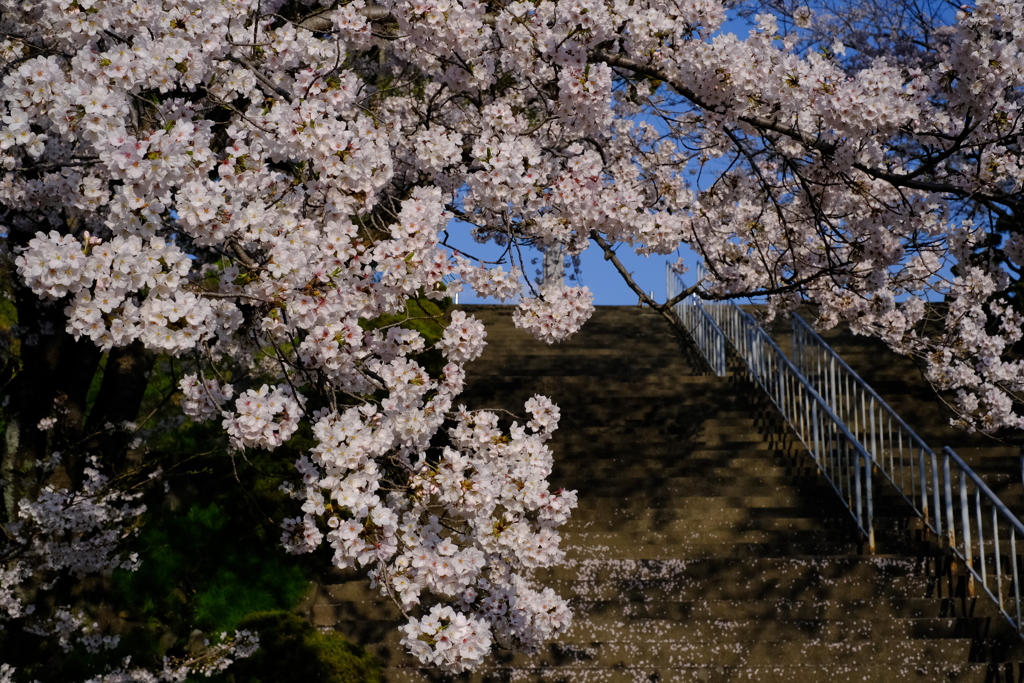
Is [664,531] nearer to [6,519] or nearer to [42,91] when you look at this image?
[6,519]

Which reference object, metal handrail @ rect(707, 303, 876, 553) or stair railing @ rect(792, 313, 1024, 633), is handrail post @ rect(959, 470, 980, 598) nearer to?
stair railing @ rect(792, 313, 1024, 633)

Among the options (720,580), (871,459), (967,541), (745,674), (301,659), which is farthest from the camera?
(871,459)

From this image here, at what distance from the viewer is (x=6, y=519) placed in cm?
620

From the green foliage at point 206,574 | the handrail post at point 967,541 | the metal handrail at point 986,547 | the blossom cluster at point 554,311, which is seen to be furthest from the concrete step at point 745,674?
the blossom cluster at point 554,311

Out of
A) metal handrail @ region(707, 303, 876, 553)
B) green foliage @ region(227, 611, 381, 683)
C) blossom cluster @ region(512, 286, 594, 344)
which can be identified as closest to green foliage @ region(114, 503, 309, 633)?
green foliage @ region(227, 611, 381, 683)

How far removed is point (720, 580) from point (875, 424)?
14.1 feet

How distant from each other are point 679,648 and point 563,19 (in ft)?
13.4

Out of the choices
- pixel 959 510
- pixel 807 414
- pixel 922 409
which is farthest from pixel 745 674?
pixel 922 409

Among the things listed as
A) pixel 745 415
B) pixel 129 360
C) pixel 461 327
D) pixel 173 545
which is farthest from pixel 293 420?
pixel 745 415

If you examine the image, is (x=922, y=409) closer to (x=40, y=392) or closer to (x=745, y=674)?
(x=745, y=674)

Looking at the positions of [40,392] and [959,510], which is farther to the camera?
[959,510]

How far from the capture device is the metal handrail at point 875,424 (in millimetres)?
7750

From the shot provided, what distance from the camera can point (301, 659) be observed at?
19.2 feet

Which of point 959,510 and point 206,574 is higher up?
point 959,510
